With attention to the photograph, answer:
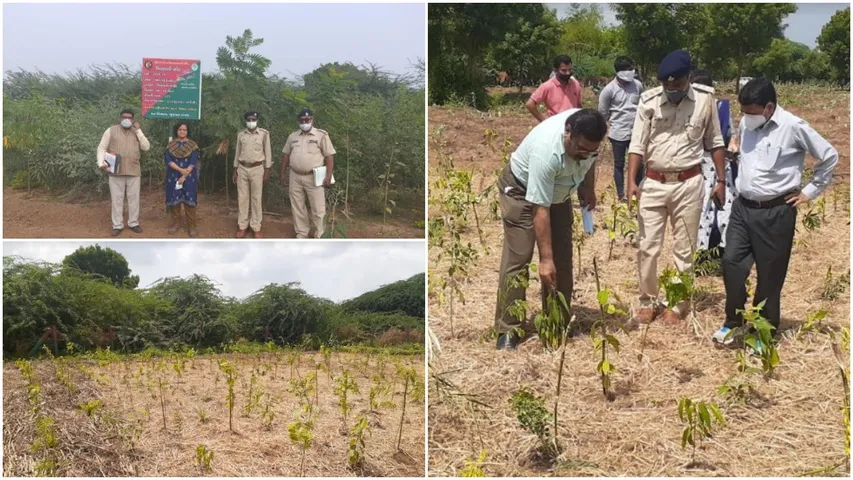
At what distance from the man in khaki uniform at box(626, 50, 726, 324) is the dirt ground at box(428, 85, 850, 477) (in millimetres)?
363

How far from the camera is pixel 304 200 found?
20.5 feet

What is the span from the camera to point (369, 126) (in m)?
7.48

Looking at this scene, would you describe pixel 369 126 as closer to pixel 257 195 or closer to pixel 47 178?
pixel 257 195

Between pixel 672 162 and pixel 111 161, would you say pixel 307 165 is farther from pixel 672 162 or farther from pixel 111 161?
pixel 672 162

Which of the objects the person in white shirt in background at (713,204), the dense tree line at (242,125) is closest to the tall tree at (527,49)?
the dense tree line at (242,125)

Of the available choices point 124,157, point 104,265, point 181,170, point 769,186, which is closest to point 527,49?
point 104,265

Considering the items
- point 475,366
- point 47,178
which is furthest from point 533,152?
point 47,178

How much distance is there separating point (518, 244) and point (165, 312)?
15.9 feet

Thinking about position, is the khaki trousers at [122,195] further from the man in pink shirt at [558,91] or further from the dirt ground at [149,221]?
the man in pink shirt at [558,91]

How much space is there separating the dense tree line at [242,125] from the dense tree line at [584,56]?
7.24m

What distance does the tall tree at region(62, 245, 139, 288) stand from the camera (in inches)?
284

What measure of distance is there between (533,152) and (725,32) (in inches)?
759

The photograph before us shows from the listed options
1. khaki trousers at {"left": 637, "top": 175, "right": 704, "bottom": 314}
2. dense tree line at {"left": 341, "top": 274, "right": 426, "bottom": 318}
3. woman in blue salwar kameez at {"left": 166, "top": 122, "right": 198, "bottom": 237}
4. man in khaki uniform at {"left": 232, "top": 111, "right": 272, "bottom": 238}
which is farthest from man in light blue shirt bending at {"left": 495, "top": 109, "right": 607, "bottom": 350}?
woman in blue salwar kameez at {"left": 166, "top": 122, "right": 198, "bottom": 237}

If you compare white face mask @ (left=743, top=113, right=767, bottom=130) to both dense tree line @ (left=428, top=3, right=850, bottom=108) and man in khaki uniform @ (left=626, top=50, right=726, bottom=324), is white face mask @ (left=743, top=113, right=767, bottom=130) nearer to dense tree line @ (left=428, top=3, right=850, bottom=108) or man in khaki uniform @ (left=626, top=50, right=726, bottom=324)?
man in khaki uniform @ (left=626, top=50, right=726, bottom=324)
